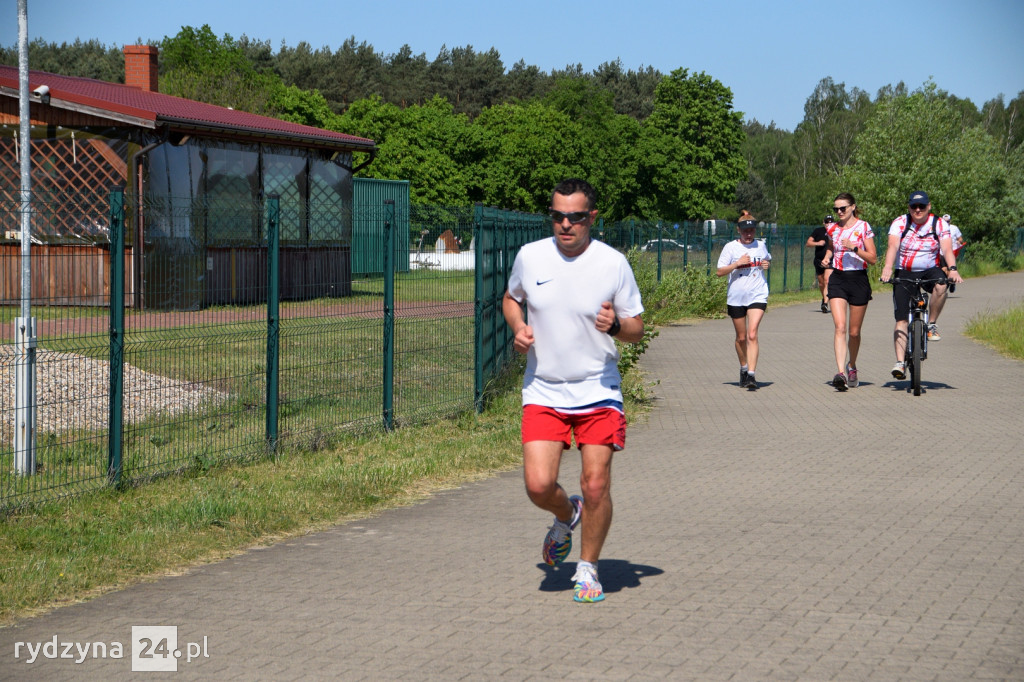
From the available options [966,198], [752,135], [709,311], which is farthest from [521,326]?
[752,135]

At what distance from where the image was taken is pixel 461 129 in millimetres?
75688

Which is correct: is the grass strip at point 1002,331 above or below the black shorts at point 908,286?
below

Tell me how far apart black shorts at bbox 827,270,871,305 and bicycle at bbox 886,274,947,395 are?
316 millimetres

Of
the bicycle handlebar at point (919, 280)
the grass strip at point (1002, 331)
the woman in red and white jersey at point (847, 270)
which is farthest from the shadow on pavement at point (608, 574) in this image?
the grass strip at point (1002, 331)

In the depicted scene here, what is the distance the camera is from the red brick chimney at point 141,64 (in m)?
32.0

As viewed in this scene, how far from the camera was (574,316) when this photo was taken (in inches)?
216

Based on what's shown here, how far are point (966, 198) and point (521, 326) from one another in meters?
47.5

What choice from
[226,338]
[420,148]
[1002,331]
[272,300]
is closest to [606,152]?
[420,148]

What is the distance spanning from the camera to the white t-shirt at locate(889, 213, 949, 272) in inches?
527

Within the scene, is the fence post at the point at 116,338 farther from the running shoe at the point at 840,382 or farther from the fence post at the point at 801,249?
the fence post at the point at 801,249

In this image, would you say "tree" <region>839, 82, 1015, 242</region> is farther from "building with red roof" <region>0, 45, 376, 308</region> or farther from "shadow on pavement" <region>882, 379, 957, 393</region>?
→ "shadow on pavement" <region>882, 379, 957, 393</region>

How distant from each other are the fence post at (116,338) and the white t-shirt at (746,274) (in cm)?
742

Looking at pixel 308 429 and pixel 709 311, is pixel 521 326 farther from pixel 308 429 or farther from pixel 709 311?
pixel 709 311

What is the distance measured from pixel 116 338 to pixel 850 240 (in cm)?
801
